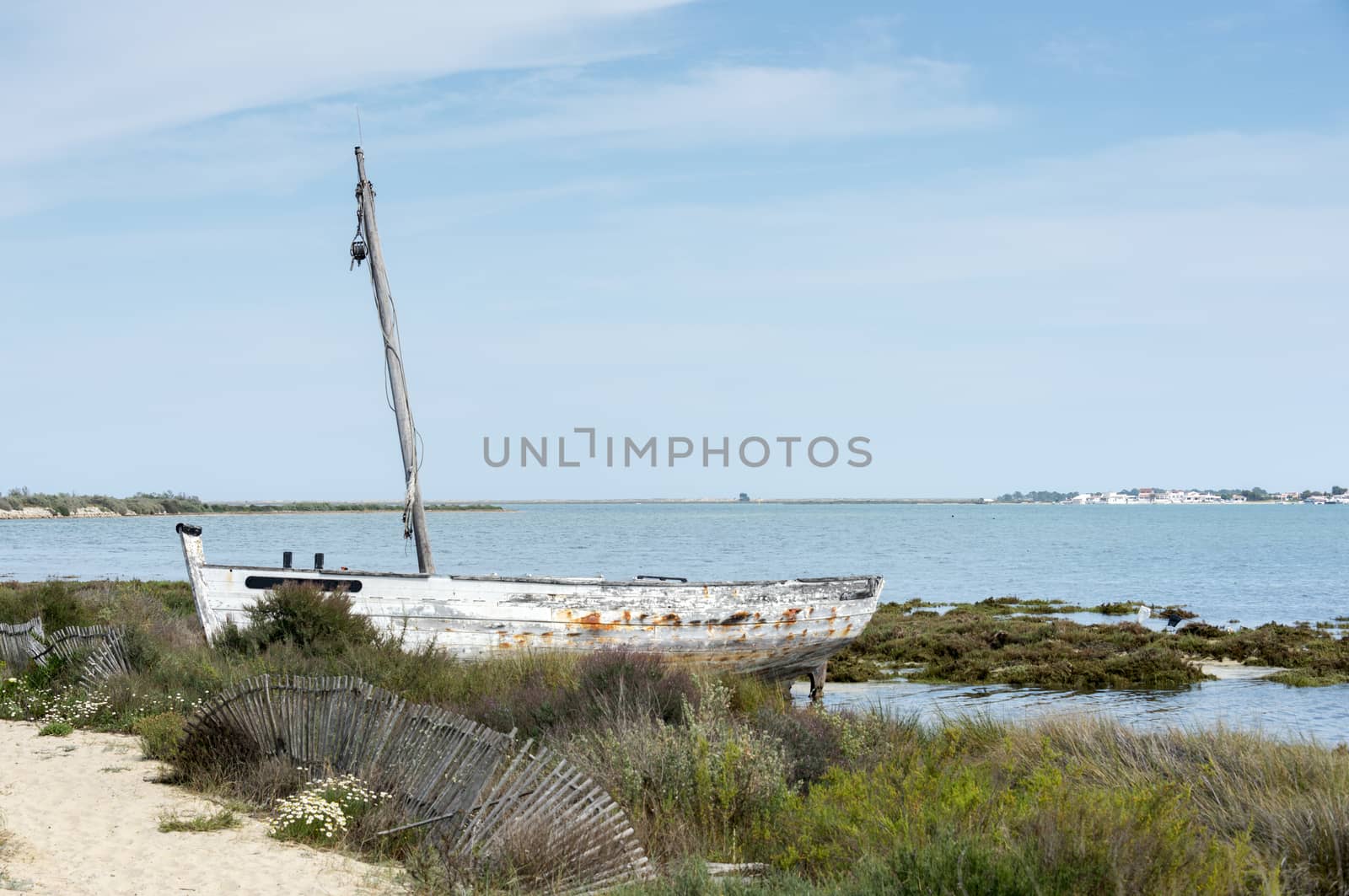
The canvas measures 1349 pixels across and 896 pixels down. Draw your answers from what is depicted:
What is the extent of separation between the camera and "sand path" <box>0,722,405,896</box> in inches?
241

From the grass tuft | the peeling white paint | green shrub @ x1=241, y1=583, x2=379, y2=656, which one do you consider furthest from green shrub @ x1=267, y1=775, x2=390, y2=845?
the peeling white paint

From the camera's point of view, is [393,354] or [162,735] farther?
[393,354]

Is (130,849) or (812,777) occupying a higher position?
(812,777)

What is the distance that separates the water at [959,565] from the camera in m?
16.2

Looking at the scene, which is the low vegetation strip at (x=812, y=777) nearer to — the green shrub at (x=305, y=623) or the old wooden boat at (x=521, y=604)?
the green shrub at (x=305, y=623)

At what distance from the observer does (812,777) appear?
808 centimetres

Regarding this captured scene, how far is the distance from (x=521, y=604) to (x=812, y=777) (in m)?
6.00

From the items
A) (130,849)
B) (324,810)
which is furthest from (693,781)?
(130,849)

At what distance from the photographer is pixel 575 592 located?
44.4ft

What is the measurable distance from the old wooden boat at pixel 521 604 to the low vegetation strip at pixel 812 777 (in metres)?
0.69

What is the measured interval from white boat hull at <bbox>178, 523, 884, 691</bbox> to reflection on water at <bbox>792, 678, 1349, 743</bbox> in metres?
1.88

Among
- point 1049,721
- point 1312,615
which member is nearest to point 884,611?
point 1312,615

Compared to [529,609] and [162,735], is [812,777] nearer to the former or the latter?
[162,735]

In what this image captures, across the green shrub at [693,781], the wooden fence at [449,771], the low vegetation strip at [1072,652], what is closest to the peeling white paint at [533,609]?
the wooden fence at [449,771]
